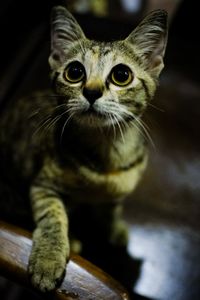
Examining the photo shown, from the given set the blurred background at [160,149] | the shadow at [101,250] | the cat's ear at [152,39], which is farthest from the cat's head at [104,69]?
the shadow at [101,250]

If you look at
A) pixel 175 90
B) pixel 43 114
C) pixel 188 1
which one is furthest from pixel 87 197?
pixel 188 1

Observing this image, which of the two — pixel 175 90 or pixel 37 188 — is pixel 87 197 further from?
pixel 175 90

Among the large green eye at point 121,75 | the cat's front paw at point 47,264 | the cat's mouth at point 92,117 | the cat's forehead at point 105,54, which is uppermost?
the cat's forehead at point 105,54

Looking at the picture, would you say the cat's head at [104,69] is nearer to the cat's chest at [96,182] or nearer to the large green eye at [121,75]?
the large green eye at [121,75]

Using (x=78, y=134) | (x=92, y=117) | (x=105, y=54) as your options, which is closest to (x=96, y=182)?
(x=78, y=134)

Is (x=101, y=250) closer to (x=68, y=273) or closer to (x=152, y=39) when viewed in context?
(x=68, y=273)

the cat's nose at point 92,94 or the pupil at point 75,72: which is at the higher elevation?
the pupil at point 75,72
